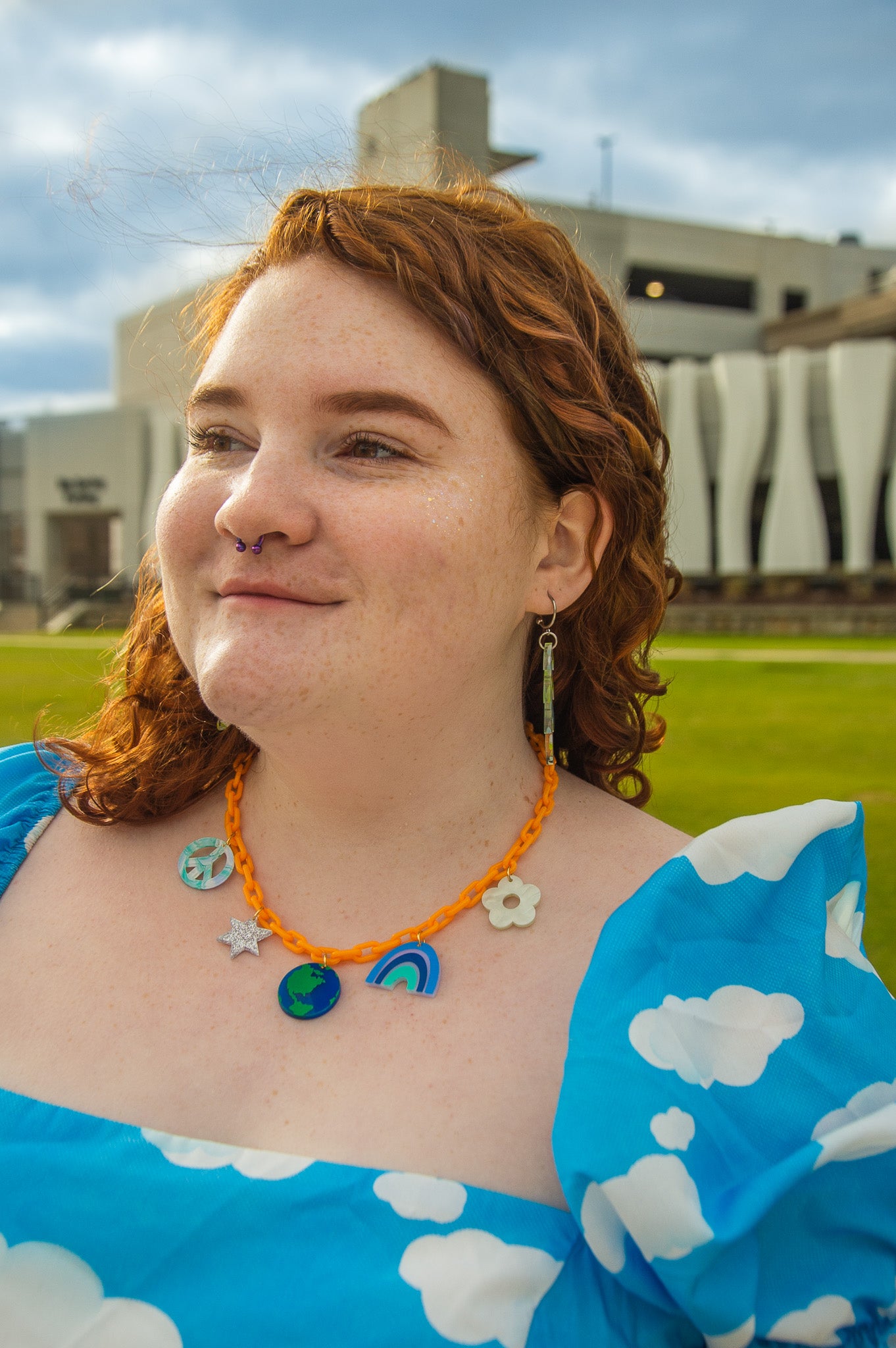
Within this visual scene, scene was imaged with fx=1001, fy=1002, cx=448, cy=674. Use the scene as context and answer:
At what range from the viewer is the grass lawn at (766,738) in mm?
4219

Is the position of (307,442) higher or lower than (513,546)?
higher

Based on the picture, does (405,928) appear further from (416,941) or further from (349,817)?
(349,817)

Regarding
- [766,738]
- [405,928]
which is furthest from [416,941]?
[766,738]

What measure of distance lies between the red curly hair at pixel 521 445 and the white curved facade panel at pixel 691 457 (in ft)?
94.1

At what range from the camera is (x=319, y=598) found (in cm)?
134

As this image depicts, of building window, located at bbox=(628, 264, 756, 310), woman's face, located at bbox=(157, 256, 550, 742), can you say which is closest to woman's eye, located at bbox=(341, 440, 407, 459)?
woman's face, located at bbox=(157, 256, 550, 742)

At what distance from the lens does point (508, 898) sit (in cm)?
155

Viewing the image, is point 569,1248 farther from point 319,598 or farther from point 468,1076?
point 319,598

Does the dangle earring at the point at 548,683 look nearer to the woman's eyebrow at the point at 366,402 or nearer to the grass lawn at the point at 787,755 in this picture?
the woman's eyebrow at the point at 366,402

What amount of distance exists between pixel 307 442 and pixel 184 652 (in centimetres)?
37

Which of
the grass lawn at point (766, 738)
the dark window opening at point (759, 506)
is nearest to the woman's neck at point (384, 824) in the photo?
the grass lawn at point (766, 738)

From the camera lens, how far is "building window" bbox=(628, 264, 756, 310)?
136ft

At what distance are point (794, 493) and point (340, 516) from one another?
30.1 meters

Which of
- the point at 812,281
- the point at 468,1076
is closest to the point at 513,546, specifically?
the point at 468,1076
